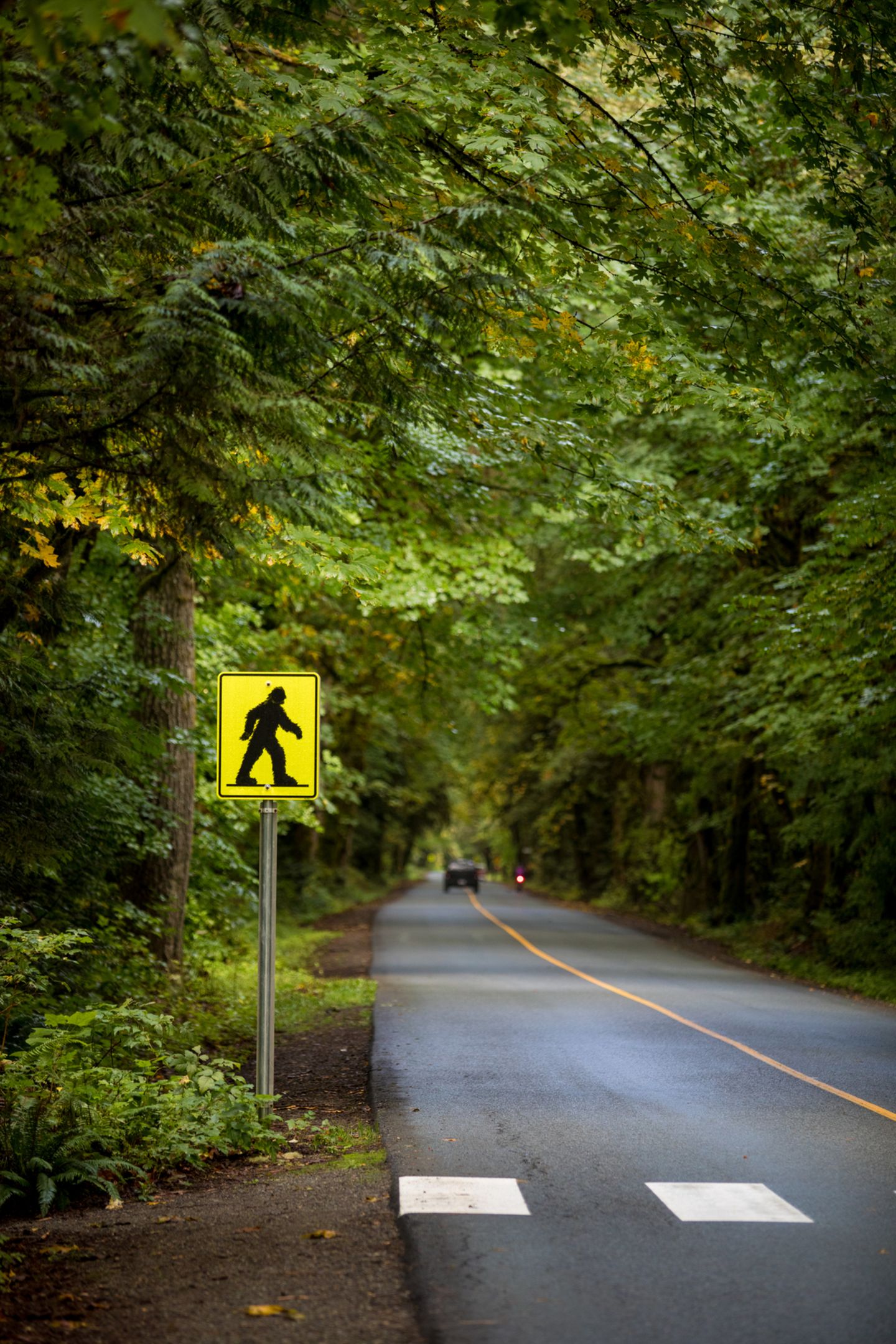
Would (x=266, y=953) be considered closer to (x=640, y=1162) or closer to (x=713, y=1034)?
(x=640, y=1162)

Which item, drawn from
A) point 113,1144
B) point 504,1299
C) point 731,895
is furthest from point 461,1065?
point 731,895

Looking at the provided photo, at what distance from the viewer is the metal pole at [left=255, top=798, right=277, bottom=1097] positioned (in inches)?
322

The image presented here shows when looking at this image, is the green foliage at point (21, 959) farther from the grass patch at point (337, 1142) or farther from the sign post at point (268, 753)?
the grass patch at point (337, 1142)

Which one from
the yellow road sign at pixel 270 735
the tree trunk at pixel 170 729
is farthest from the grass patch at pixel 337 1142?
the tree trunk at pixel 170 729

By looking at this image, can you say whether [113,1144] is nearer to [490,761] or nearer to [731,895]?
[731,895]

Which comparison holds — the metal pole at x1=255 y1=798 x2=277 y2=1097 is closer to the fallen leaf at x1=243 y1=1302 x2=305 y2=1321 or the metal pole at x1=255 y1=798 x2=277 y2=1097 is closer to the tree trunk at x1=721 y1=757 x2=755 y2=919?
the fallen leaf at x1=243 y1=1302 x2=305 y2=1321

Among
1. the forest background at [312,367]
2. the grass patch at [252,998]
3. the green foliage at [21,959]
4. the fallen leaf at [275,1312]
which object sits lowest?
the grass patch at [252,998]

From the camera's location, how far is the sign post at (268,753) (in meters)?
8.16

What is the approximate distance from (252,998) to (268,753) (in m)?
7.79

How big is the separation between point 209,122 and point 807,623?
1078cm

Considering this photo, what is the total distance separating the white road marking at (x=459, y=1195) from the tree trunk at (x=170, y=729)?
780 cm

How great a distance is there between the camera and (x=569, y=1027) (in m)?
13.4

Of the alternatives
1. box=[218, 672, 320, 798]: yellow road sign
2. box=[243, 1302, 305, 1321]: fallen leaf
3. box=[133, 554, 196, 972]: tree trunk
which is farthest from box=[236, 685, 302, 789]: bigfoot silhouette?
box=[133, 554, 196, 972]: tree trunk

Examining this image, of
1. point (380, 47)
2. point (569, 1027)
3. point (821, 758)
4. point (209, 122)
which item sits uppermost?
point (380, 47)
